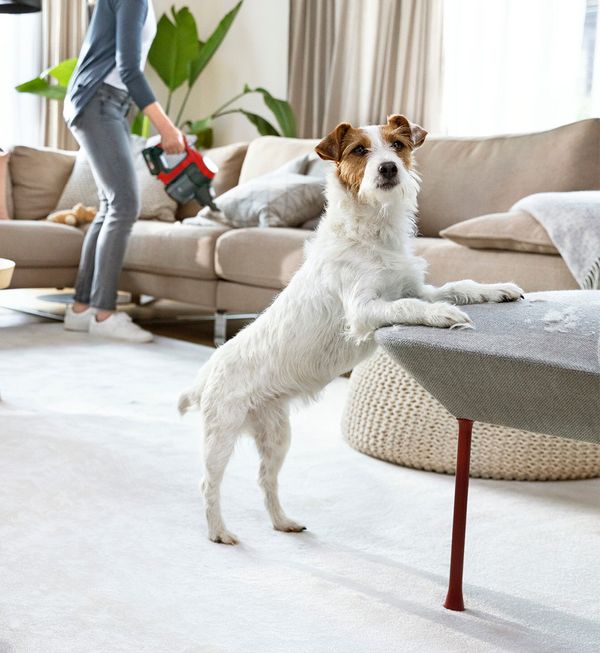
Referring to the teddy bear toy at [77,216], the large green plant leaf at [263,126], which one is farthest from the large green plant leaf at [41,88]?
the teddy bear toy at [77,216]

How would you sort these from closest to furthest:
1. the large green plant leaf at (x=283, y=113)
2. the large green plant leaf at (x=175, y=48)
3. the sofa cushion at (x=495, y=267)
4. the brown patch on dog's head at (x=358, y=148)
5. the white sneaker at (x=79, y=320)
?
the brown patch on dog's head at (x=358, y=148) < the sofa cushion at (x=495, y=267) < the white sneaker at (x=79, y=320) < the large green plant leaf at (x=283, y=113) < the large green plant leaf at (x=175, y=48)

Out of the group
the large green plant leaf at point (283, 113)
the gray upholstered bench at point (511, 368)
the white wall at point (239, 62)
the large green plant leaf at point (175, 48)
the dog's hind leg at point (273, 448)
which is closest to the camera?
the gray upholstered bench at point (511, 368)

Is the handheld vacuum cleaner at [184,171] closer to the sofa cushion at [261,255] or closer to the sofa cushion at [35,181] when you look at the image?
the sofa cushion at [261,255]

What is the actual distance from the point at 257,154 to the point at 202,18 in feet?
8.07

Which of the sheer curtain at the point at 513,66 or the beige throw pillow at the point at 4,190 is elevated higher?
the sheer curtain at the point at 513,66

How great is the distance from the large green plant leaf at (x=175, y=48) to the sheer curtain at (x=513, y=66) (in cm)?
178

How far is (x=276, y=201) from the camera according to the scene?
394cm

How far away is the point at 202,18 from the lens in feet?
21.9

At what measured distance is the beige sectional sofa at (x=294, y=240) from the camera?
10.2 feet

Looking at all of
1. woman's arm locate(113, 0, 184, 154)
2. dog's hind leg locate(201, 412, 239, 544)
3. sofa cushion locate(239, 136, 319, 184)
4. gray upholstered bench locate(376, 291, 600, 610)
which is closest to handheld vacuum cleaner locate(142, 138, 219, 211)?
woman's arm locate(113, 0, 184, 154)

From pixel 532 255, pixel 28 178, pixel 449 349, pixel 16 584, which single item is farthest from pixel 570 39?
pixel 16 584

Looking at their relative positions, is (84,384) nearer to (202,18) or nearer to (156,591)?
(156,591)

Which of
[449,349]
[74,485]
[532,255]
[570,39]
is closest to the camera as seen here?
[449,349]

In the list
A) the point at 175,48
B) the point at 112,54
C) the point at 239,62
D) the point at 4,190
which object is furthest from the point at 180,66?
the point at 112,54
